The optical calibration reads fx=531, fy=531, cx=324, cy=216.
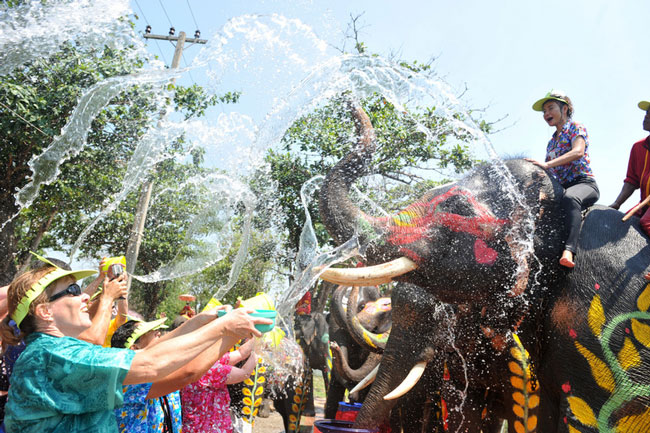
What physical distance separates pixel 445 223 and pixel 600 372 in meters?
1.33

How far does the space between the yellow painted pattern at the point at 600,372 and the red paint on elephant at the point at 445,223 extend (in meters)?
0.86

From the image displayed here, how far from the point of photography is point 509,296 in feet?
11.8

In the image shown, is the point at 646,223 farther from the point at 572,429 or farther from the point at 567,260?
the point at 572,429

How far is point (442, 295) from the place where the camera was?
371 cm

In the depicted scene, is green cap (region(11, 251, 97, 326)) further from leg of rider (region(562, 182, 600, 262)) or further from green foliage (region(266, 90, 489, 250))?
green foliage (region(266, 90, 489, 250))

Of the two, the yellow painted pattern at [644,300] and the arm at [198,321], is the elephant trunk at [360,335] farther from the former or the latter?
the arm at [198,321]

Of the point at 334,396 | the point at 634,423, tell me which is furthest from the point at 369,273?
the point at 334,396

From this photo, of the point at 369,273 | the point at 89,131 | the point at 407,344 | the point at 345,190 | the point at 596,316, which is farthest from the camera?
the point at 89,131

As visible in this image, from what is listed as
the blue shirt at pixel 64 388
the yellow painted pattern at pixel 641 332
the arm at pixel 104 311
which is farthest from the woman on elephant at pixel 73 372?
the yellow painted pattern at pixel 641 332

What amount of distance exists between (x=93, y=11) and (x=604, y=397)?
757 cm

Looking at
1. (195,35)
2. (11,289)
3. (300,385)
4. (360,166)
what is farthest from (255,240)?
(195,35)

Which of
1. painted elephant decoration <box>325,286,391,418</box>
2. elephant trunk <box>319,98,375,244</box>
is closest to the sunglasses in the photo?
elephant trunk <box>319,98,375,244</box>

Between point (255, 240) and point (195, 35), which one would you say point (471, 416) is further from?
point (195, 35)

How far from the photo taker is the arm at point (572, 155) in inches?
148
